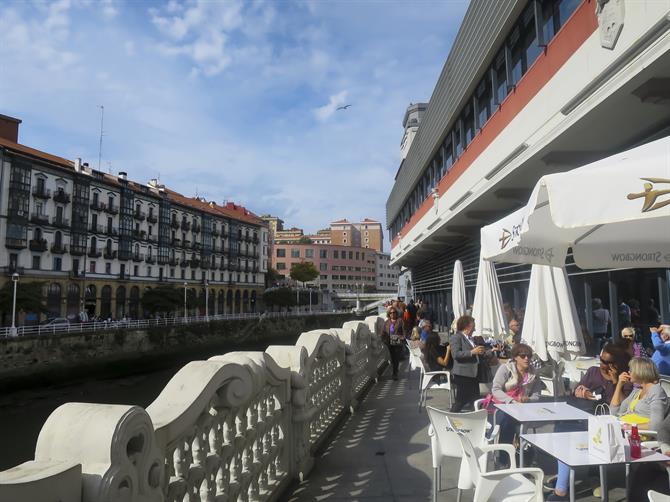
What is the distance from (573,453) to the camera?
134 inches

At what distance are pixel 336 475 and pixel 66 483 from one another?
3292 millimetres

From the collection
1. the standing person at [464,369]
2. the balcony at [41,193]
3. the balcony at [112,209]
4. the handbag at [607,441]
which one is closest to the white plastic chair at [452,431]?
the handbag at [607,441]

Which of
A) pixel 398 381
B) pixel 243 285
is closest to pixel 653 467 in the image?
pixel 398 381

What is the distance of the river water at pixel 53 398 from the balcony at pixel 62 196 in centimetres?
1929

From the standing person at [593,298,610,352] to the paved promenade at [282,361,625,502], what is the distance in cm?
454

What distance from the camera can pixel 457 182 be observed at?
15.9m

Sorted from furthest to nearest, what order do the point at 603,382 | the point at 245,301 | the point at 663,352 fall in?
the point at 245,301 → the point at 663,352 → the point at 603,382

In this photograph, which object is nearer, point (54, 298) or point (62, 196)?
point (54, 298)

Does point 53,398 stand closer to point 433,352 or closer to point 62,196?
point 433,352

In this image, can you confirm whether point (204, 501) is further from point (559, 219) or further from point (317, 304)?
point (317, 304)

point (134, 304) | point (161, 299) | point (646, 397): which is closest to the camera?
point (646, 397)

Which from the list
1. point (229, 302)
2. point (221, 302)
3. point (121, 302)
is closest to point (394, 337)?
point (121, 302)

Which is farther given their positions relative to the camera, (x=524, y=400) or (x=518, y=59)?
(x=518, y=59)

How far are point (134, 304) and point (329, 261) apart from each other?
63.5 meters
